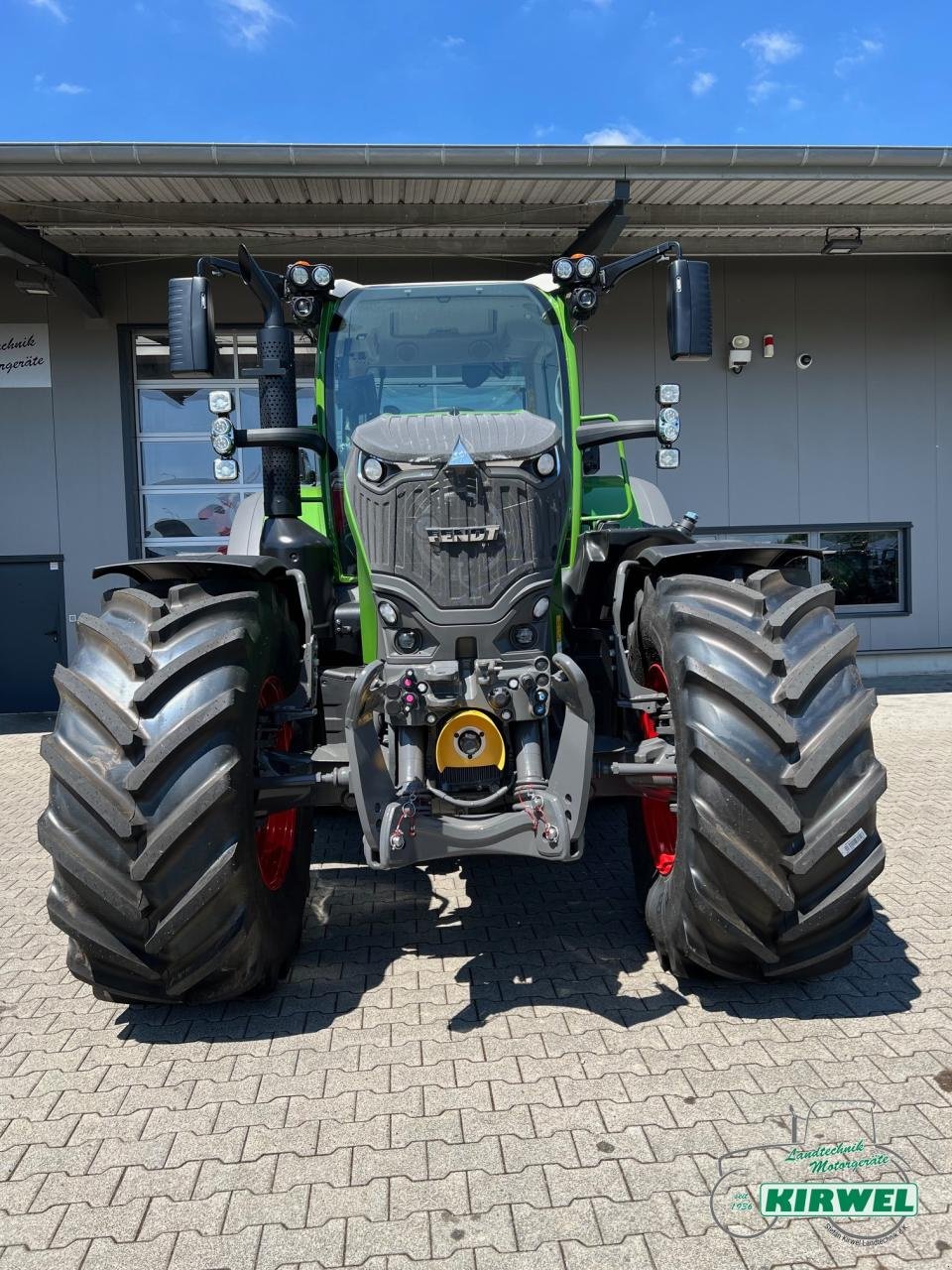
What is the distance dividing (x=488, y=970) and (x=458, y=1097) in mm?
804

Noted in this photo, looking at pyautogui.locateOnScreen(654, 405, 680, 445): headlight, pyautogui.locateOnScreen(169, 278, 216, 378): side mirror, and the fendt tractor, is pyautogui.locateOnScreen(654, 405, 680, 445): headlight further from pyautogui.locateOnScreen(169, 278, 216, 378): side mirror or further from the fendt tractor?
pyautogui.locateOnScreen(169, 278, 216, 378): side mirror

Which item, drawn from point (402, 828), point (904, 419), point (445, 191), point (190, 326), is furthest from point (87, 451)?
point (904, 419)

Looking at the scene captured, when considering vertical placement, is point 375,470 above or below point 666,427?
below

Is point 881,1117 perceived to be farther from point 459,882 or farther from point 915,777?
point 915,777

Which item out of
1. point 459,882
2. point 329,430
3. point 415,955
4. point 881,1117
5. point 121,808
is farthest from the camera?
point 459,882

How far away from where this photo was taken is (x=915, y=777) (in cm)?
638

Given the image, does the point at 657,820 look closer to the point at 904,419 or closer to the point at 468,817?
the point at 468,817

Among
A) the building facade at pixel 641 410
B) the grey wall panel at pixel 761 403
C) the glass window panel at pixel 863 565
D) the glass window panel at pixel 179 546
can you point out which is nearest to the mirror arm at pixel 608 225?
the building facade at pixel 641 410

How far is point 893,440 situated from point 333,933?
9446 mm

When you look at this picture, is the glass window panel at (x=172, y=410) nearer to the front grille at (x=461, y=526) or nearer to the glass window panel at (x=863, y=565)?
the glass window panel at (x=863, y=565)

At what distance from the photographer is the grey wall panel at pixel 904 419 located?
10492 millimetres

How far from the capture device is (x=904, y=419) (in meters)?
10.6

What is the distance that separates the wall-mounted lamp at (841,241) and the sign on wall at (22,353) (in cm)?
813

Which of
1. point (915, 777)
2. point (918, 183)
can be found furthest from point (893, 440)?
point (915, 777)
